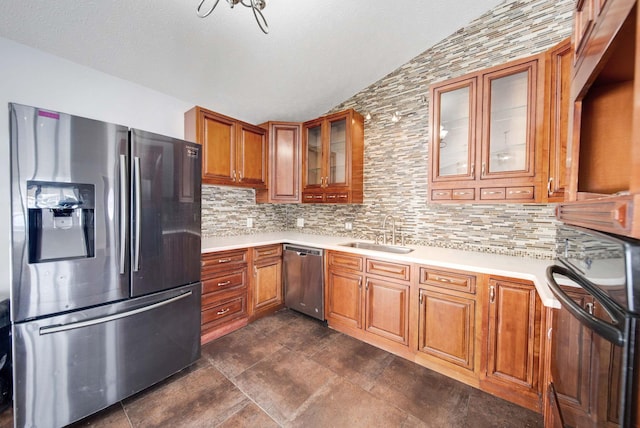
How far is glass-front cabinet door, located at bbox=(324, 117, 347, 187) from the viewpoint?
2.75 meters

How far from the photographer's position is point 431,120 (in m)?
2.03

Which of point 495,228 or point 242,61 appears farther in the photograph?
point 242,61

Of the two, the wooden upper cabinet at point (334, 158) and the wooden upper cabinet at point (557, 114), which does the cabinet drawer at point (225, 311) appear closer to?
the wooden upper cabinet at point (334, 158)

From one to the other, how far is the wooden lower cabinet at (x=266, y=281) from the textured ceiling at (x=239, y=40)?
1.74 m

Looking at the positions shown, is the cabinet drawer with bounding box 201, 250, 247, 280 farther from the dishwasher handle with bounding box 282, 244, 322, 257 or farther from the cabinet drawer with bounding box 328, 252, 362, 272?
the cabinet drawer with bounding box 328, 252, 362, 272

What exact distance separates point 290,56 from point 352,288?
92.1 inches

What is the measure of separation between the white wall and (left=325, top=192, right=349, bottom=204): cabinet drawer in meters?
1.86

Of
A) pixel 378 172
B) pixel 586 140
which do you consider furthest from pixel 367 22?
pixel 586 140

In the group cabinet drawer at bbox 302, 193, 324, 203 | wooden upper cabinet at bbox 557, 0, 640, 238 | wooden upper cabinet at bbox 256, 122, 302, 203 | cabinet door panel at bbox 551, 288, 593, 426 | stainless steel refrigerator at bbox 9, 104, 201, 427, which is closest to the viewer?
wooden upper cabinet at bbox 557, 0, 640, 238

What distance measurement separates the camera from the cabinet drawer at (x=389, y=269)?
202 centimetres

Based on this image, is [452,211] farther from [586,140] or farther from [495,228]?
[586,140]

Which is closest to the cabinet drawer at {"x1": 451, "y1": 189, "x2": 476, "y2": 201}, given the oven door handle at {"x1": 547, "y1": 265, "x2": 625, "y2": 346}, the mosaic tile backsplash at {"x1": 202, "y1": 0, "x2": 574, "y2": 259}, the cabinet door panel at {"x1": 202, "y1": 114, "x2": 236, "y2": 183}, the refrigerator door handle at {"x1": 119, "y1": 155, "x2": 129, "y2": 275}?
the mosaic tile backsplash at {"x1": 202, "y1": 0, "x2": 574, "y2": 259}

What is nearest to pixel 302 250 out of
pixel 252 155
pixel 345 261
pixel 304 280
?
pixel 304 280

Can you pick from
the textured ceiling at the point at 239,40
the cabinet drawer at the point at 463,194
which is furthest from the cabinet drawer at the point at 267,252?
the cabinet drawer at the point at 463,194
